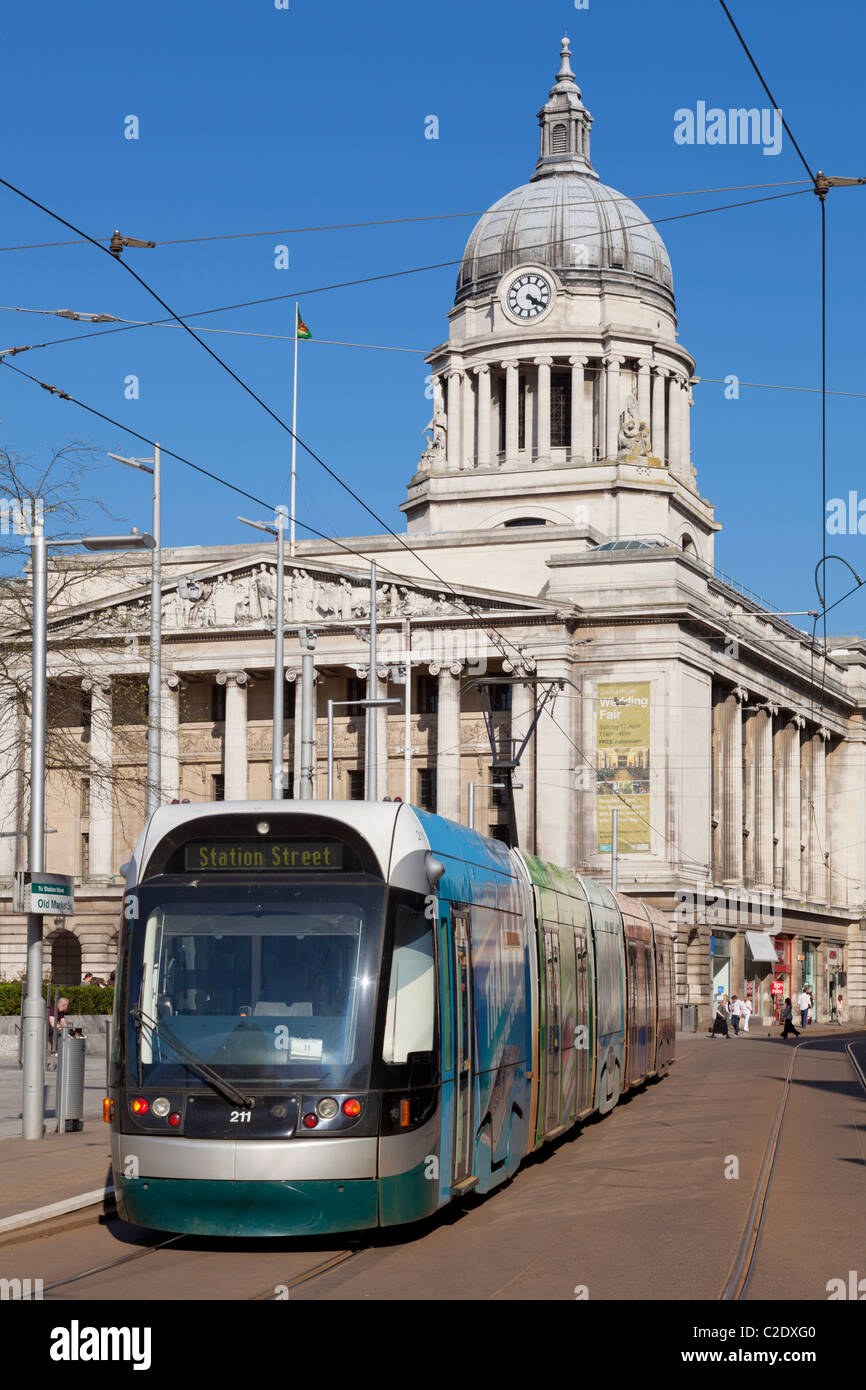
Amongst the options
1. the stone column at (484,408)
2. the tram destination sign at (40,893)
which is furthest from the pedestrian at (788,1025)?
the tram destination sign at (40,893)

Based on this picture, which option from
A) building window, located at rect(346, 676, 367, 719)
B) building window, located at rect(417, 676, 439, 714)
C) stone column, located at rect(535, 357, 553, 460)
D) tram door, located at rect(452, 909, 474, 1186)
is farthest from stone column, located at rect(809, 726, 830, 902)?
tram door, located at rect(452, 909, 474, 1186)

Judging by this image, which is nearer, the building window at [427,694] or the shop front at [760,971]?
the building window at [427,694]

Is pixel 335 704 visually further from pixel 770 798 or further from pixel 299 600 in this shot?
pixel 770 798

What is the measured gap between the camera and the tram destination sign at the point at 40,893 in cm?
1981

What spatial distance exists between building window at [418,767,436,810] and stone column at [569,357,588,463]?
69.1ft

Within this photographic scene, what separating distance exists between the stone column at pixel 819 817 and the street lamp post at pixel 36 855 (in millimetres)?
74364

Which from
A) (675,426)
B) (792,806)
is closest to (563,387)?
(675,426)

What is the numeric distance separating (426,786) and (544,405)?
22832mm

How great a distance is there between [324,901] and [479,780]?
60.4 meters

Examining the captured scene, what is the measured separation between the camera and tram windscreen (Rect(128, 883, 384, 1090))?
12.2 meters

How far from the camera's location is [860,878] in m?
96.6

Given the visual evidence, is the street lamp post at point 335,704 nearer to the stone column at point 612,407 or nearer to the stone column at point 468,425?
the stone column at point 612,407

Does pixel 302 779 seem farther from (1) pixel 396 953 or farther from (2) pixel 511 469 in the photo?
(2) pixel 511 469
